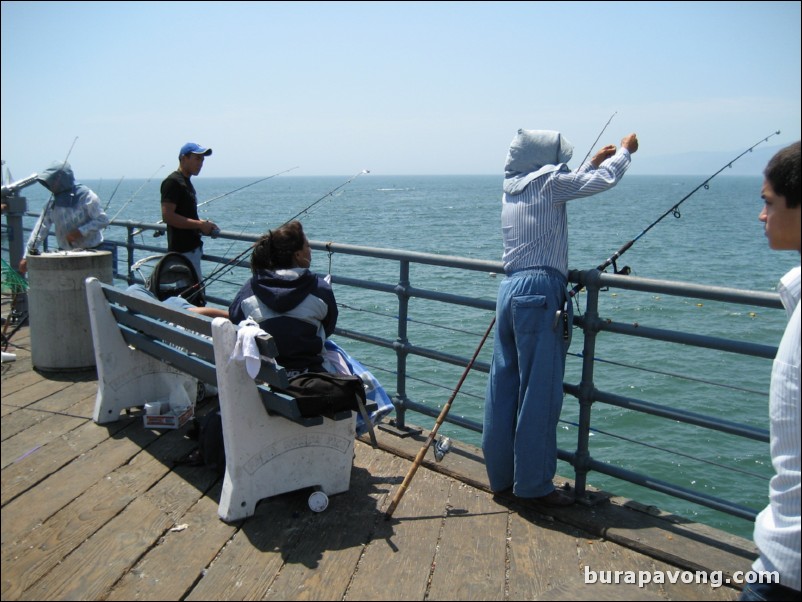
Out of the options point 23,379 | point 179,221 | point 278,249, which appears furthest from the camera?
point 179,221

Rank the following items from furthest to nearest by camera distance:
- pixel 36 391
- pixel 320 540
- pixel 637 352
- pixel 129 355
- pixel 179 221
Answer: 1. pixel 637 352
2. pixel 179 221
3. pixel 36 391
4. pixel 129 355
5. pixel 320 540

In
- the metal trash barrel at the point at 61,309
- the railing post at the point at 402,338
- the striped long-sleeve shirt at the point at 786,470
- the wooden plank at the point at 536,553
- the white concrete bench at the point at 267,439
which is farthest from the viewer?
the metal trash barrel at the point at 61,309

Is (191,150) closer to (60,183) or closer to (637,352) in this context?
(60,183)

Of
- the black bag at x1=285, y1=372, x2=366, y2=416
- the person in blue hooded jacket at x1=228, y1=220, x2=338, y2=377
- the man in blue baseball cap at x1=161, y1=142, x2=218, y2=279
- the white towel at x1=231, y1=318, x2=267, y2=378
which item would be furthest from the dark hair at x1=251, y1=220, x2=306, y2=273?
the man in blue baseball cap at x1=161, y1=142, x2=218, y2=279

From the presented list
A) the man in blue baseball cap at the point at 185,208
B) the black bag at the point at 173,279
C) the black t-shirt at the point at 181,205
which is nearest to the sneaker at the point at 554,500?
the black bag at the point at 173,279

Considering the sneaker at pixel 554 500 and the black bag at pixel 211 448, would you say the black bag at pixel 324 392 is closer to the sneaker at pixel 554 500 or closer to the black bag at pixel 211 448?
the black bag at pixel 211 448

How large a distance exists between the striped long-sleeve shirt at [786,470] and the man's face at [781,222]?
22cm

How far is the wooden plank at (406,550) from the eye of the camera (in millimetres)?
2951

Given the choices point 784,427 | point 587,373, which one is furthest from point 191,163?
point 784,427

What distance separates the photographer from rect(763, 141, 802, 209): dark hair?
2.07 metres

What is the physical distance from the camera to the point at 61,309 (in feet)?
18.4

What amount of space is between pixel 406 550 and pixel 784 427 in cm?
180

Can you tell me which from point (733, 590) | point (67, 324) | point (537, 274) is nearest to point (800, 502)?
point (733, 590)

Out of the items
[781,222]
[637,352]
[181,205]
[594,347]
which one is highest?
[781,222]
